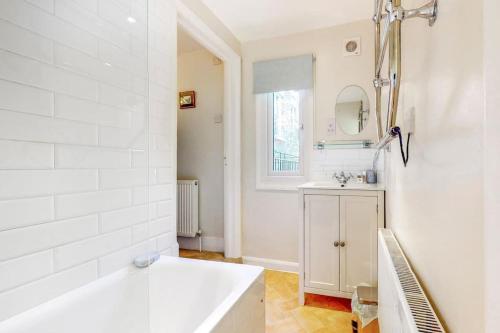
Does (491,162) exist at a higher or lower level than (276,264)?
higher

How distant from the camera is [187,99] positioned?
307 cm

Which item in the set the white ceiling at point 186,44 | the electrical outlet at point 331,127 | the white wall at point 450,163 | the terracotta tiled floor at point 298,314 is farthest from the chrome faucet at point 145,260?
the white ceiling at point 186,44

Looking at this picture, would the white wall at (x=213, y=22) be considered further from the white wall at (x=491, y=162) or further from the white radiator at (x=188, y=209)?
the white wall at (x=491, y=162)

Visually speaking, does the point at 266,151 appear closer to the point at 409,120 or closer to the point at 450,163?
the point at 409,120

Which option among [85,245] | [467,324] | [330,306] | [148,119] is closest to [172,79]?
[148,119]

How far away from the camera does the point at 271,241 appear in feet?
8.61

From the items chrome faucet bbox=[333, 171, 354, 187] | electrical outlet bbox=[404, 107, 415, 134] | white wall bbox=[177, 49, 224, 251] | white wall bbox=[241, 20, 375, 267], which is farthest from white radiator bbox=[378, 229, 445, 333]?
white wall bbox=[177, 49, 224, 251]

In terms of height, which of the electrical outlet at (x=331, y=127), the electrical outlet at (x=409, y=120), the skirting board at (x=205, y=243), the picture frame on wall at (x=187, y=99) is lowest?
the skirting board at (x=205, y=243)

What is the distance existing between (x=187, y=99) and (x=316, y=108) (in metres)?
1.49

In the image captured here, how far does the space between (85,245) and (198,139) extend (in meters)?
2.05

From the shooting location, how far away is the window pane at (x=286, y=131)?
2613mm

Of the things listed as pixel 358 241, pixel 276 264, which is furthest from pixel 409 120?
pixel 276 264

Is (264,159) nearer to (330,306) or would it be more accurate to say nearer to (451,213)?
(330,306)

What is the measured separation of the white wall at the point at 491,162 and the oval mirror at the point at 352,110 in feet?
6.92
